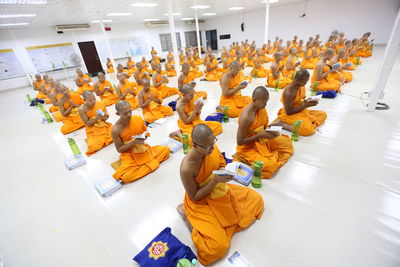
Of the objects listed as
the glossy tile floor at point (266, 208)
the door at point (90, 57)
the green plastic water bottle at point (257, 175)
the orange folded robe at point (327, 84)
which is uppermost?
the door at point (90, 57)

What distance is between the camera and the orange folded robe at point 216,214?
6.70 ft

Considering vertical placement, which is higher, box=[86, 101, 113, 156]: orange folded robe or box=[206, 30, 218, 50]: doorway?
box=[206, 30, 218, 50]: doorway

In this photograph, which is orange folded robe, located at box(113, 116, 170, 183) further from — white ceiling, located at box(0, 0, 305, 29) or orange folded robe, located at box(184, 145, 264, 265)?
white ceiling, located at box(0, 0, 305, 29)

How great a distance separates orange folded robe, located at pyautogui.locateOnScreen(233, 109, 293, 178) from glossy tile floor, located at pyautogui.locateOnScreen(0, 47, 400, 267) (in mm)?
174

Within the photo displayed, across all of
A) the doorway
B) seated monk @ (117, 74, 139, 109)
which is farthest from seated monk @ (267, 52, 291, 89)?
the doorway

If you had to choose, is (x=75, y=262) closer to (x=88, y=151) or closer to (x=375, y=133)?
(x=88, y=151)

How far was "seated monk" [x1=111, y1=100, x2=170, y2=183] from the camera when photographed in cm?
331

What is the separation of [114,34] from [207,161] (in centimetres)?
2041

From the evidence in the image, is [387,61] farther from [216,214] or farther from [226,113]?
[216,214]

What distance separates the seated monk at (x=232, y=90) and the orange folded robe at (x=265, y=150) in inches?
83.4

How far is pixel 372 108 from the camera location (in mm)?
4922

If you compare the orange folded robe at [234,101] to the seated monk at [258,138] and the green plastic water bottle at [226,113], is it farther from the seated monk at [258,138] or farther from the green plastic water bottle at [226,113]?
the seated monk at [258,138]

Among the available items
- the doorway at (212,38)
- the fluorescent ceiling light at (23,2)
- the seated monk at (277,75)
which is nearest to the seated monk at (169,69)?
the fluorescent ceiling light at (23,2)

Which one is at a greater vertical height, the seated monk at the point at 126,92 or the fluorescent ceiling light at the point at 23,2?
the fluorescent ceiling light at the point at 23,2
